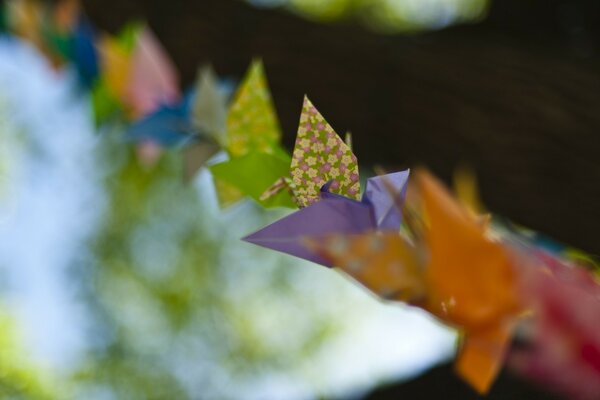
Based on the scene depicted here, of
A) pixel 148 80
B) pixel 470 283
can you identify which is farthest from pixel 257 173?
pixel 148 80

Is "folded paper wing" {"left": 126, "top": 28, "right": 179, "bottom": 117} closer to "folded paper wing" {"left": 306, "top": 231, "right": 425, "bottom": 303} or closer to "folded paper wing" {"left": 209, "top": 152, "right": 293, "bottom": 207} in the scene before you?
"folded paper wing" {"left": 209, "top": 152, "right": 293, "bottom": 207}

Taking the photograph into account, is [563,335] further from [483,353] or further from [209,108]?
[209,108]

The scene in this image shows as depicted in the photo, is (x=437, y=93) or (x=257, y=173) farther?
(x=437, y=93)

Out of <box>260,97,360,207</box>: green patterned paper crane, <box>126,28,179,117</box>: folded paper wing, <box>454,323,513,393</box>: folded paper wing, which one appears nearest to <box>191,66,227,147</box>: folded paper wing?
<box>126,28,179,117</box>: folded paper wing

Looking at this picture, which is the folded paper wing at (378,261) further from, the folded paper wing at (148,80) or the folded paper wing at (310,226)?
the folded paper wing at (148,80)

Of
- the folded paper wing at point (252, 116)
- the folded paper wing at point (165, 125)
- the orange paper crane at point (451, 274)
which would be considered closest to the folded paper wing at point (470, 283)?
the orange paper crane at point (451, 274)
